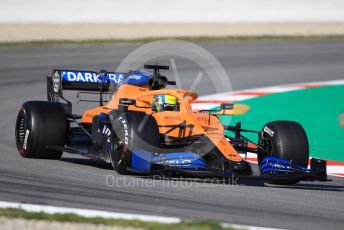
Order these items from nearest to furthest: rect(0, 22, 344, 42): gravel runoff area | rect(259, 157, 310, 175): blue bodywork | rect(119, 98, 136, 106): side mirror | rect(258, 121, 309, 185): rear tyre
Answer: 1. rect(259, 157, 310, 175): blue bodywork
2. rect(258, 121, 309, 185): rear tyre
3. rect(119, 98, 136, 106): side mirror
4. rect(0, 22, 344, 42): gravel runoff area

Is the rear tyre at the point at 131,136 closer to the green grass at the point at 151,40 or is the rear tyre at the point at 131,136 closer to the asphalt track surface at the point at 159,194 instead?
the asphalt track surface at the point at 159,194

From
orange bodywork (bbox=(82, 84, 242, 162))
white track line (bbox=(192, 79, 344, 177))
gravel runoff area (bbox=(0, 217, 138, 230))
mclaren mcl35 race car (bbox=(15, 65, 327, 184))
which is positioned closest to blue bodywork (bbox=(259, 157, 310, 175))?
mclaren mcl35 race car (bbox=(15, 65, 327, 184))

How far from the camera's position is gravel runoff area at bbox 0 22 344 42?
27.4 m

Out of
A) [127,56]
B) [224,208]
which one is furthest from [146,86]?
[127,56]

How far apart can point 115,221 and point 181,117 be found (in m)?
3.38

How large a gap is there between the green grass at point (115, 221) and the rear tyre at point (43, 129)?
3.69 metres

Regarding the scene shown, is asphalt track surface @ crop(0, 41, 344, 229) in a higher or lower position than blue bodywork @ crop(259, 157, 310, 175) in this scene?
lower

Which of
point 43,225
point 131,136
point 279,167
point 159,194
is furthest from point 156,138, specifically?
point 43,225

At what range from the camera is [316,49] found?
88.7 ft

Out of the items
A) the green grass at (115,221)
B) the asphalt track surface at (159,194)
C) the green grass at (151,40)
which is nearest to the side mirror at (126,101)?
the asphalt track surface at (159,194)

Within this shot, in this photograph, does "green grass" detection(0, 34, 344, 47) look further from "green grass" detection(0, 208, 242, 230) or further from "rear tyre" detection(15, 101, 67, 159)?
"green grass" detection(0, 208, 242, 230)
